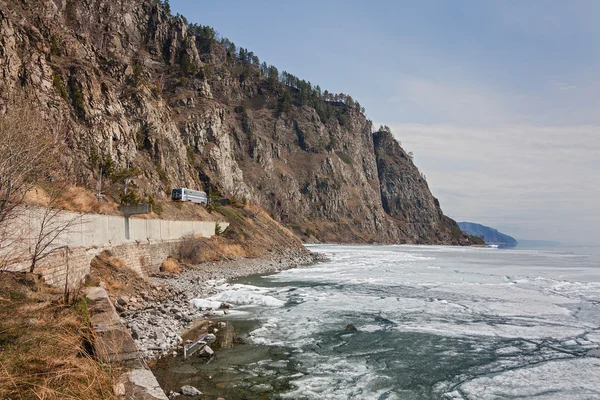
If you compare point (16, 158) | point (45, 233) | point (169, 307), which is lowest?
point (169, 307)

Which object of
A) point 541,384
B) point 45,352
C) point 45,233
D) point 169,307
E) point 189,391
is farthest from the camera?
point 169,307

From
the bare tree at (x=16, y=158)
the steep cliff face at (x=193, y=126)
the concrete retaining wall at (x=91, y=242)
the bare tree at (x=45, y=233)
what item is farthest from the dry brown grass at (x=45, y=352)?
the steep cliff face at (x=193, y=126)

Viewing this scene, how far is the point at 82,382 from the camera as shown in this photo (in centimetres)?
626

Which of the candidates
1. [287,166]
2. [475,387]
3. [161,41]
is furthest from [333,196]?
[475,387]

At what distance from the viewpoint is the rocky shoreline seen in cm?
1177

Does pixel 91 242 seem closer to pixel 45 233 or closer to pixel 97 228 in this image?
pixel 97 228

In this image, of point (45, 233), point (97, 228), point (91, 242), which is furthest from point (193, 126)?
point (45, 233)

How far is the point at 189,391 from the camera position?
8625 mm

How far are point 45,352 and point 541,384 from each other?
10.8 m

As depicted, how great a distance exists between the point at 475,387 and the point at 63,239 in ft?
49.8

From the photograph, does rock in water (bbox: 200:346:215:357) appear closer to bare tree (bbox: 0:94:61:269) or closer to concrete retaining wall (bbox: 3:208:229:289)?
concrete retaining wall (bbox: 3:208:229:289)

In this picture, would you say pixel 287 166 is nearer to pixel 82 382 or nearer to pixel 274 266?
pixel 274 266

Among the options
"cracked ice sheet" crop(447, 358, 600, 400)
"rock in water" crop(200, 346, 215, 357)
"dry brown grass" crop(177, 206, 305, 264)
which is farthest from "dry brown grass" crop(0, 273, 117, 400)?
"dry brown grass" crop(177, 206, 305, 264)

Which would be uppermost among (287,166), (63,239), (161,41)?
(161,41)
